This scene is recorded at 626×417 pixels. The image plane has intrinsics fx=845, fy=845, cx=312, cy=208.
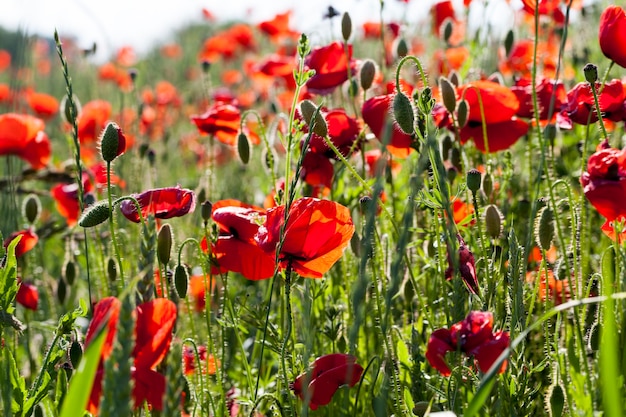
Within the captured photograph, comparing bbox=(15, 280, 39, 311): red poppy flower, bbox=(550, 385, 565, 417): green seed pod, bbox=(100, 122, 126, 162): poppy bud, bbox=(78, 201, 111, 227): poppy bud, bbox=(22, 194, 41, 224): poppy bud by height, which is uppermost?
bbox=(100, 122, 126, 162): poppy bud

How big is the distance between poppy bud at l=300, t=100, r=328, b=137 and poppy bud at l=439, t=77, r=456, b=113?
0.97ft

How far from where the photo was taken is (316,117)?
5.33ft

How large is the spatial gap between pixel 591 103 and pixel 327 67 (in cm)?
74

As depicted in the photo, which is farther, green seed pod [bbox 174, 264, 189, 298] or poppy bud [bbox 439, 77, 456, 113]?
poppy bud [bbox 439, 77, 456, 113]

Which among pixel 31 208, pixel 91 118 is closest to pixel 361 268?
pixel 31 208

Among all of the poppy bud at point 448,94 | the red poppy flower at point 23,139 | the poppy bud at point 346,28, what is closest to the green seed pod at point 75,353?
the poppy bud at point 448,94

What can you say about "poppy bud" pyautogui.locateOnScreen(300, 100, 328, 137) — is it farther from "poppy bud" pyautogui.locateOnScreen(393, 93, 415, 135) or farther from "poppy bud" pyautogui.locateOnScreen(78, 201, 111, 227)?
"poppy bud" pyautogui.locateOnScreen(78, 201, 111, 227)

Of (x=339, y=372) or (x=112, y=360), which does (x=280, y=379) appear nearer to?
(x=339, y=372)

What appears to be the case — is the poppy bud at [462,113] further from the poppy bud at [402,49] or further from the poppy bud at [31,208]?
the poppy bud at [31,208]

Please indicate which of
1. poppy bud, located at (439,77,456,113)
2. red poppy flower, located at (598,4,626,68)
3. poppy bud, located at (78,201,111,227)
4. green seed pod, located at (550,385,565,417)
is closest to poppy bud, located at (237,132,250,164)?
poppy bud, located at (439,77,456,113)

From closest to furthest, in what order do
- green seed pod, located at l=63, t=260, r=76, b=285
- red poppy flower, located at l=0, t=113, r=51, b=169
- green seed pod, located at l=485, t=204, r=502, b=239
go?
green seed pod, located at l=485, t=204, r=502, b=239 → green seed pod, located at l=63, t=260, r=76, b=285 → red poppy flower, located at l=0, t=113, r=51, b=169

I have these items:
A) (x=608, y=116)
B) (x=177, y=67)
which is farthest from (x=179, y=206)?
(x=177, y=67)

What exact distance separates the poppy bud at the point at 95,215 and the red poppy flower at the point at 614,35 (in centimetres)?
108

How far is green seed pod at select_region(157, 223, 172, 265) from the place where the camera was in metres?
1.55
